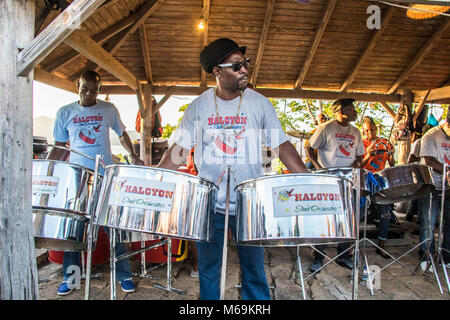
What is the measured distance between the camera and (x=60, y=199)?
1.69 meters

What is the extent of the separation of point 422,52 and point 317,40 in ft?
5.29

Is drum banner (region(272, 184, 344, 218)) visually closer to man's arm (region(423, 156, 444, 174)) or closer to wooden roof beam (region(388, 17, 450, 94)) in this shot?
man's arm (region(423, 156, 444, 174))

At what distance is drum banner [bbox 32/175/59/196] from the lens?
5.57ft

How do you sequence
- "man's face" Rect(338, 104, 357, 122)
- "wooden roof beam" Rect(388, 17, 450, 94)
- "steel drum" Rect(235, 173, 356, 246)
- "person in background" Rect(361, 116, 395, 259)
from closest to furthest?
"steel drum" Rect(235, 173, 356, 246) < "man's face" Rect(338, 104, 357, 122) < "person in background" Rect(361, 116, 395, 259) < "wooden roof beam" Rect(388, 17, 450, 94)

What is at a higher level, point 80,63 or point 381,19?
point 381,19

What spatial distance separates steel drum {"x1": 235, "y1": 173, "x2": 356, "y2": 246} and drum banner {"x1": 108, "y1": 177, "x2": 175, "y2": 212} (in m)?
0.32

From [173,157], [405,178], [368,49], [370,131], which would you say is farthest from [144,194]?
[368,49]

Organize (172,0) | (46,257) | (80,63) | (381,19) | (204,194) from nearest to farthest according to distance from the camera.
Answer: (204,194) < (46,257) < (172,0) < (381,19) < (80,63)

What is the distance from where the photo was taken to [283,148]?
1.60 m

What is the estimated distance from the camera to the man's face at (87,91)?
96.7 inches

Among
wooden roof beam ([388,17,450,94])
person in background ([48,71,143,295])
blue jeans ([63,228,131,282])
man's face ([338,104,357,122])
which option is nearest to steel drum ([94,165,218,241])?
person in background ([48,71,143,295])

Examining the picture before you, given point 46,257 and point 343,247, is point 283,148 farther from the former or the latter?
point 46,257

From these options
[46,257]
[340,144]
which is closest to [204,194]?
[340,144]
